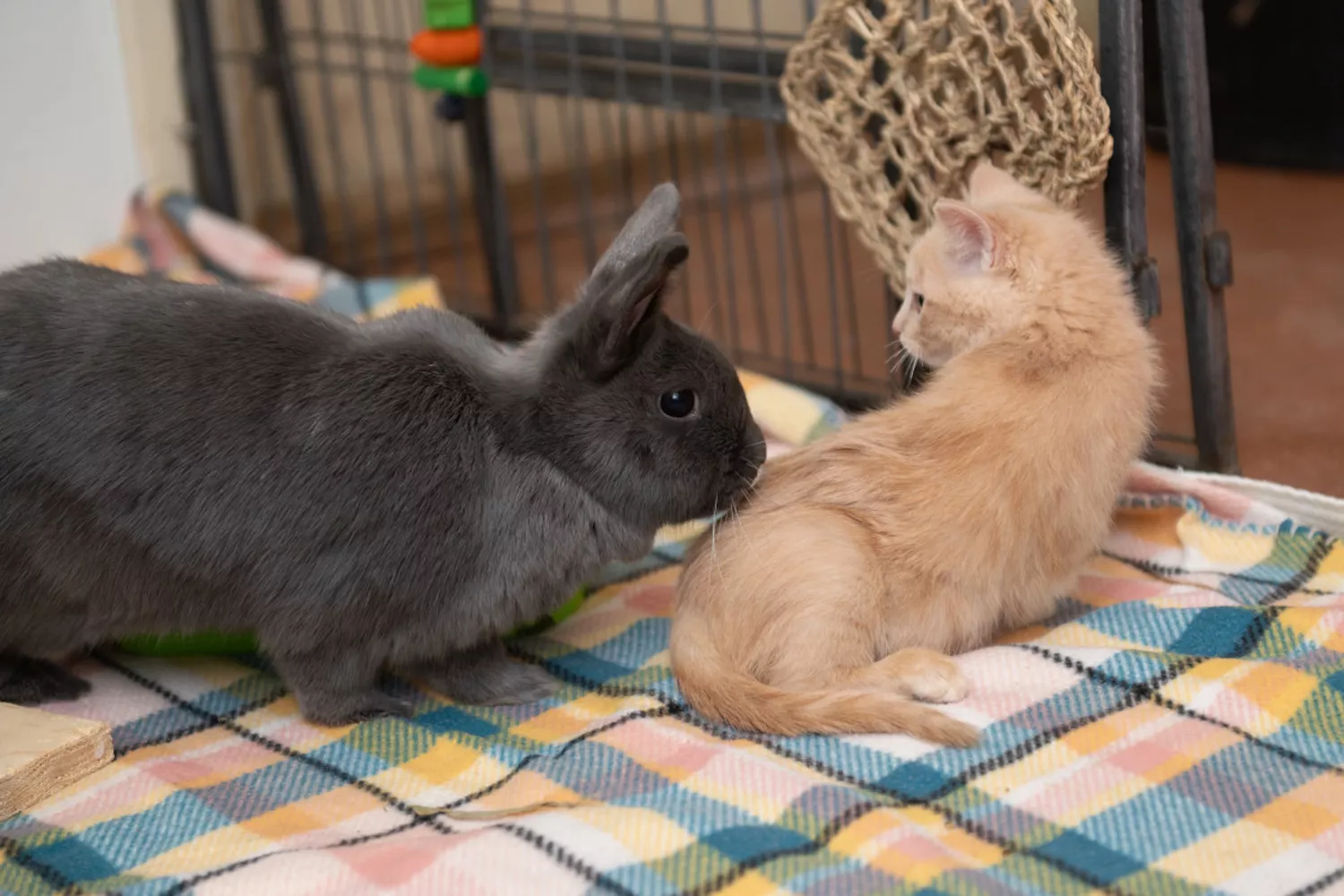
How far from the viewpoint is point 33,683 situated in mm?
1696

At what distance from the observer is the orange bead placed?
2.64 metres

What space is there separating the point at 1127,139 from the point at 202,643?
1393 mm

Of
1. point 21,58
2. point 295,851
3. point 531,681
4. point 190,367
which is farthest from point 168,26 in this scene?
point 295,851

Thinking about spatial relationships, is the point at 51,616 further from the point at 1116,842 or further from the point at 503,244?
the point at 503,244

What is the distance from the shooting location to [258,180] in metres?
3.43

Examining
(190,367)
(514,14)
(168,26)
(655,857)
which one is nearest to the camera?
(655,857)

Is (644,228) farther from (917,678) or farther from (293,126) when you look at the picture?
(293,126)

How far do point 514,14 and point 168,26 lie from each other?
916mm

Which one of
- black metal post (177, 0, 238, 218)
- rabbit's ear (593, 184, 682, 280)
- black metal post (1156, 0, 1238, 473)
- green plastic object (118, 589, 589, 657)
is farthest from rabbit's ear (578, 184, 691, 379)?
black metal post (177, 0, 238, 218)

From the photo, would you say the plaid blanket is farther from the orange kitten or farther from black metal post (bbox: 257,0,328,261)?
black metal post (bbox: 257,0,328,261)

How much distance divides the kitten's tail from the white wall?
207cm

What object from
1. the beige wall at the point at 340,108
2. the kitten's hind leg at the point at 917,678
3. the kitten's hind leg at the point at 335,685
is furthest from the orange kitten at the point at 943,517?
the beige wall at the point at 340,108

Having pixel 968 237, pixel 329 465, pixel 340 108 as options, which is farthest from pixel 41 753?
pixel 340 108

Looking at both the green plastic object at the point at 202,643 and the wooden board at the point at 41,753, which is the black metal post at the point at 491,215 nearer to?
the green plastic object at the point at 202,643
